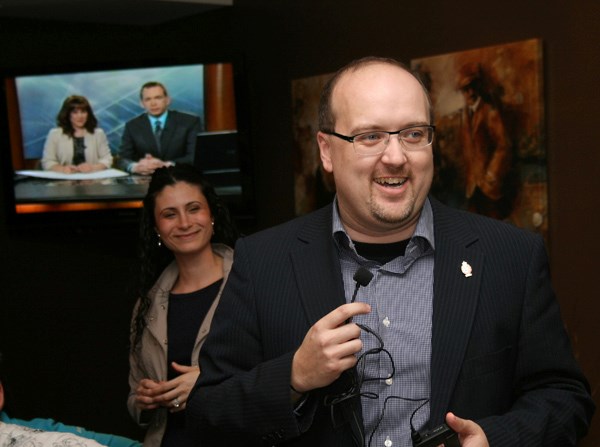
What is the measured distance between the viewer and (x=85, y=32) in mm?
6082

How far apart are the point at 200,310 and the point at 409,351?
1.59 meters

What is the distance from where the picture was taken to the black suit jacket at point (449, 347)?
1.81m

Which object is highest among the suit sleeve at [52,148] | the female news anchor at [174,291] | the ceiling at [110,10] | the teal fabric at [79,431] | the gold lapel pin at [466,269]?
the ceiling at [110,10]

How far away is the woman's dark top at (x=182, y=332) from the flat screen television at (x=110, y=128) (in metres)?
2.05

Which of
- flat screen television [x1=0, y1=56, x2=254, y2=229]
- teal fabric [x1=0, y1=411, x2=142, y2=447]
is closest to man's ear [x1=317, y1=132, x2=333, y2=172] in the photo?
teal fabric [x1=0, y1=411, x2=142, y2=447]

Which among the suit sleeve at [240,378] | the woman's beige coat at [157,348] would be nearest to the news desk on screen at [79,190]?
the woman's beige coat at [157,348]

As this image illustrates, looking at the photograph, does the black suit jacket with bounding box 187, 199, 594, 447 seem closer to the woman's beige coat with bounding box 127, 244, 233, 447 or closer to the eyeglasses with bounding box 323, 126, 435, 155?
the eyeglasses with bounding box 323, 126, 435, 155

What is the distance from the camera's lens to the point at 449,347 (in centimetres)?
183

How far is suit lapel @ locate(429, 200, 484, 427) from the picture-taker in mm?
1810

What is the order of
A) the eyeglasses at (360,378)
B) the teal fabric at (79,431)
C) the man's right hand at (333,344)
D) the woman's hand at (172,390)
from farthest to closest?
the woman's hand at (172,390) < the teal fabric at (79,431) < the eyeglasses at (360,378) < the man's right hand at (333,344)

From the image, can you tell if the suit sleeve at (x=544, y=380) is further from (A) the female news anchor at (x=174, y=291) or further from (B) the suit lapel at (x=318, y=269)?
(A) the female news anchor at (x=174, y=291)

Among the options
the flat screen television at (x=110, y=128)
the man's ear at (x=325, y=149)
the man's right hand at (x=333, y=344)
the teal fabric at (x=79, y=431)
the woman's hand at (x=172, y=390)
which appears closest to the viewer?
the man's right hand at (x=333, y=344)

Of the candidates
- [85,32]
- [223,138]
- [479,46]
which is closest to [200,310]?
[479,46]

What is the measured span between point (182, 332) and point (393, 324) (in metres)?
1.55
